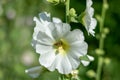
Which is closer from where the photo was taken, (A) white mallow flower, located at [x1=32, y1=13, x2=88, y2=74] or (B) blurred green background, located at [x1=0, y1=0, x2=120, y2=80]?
(A) white mallow flower, located at [x1=32, y1=13, x2=88, y2=74]

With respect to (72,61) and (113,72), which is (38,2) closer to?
(113,72)

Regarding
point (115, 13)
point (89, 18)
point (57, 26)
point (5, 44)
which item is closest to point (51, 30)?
point (57, 26)

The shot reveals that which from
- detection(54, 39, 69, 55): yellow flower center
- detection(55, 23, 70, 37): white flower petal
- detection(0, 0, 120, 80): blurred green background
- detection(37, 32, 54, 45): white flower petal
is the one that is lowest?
detection(0, 0, 120, 80): blurred green background

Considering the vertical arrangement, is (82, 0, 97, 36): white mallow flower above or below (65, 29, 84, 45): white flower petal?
above

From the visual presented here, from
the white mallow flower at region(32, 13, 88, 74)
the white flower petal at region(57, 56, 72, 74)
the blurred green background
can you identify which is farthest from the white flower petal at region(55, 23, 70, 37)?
the blurred green background

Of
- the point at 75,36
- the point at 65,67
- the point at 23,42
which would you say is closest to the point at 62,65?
the point at 65,67

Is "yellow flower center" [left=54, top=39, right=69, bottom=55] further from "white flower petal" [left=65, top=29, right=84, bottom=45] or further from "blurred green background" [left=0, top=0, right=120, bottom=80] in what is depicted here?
"blurred green background" [left=0, top=0, right=120, bottom=80]

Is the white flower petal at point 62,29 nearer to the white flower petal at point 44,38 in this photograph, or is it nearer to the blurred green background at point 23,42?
the white flower petal at point 44,38

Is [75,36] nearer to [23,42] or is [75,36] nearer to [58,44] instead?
[58,44]
